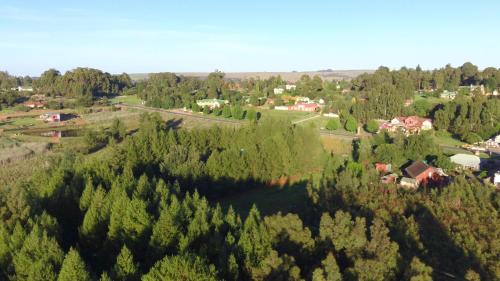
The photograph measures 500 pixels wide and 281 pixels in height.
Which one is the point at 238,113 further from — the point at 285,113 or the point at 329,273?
the point at 329,273

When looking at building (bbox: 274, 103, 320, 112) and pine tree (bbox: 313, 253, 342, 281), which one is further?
building (bbox: 274, 103, 320, 112)

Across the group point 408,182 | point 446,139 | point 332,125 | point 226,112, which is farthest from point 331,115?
point 408,182

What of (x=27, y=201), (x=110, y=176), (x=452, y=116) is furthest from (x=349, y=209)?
(x=452, y=116)

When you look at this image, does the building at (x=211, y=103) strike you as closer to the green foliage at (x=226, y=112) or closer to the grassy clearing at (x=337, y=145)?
the green foliage at (x=226, y=112)

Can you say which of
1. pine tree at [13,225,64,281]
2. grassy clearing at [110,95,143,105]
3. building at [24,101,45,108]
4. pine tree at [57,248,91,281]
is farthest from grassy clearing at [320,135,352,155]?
building at [24,101,45,108]

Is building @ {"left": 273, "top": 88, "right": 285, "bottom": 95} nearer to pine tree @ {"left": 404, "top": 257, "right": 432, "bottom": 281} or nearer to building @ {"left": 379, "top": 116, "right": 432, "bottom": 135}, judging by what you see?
building @ {"left": 379, "top": 116, "right": 432, "bottom": 135}
